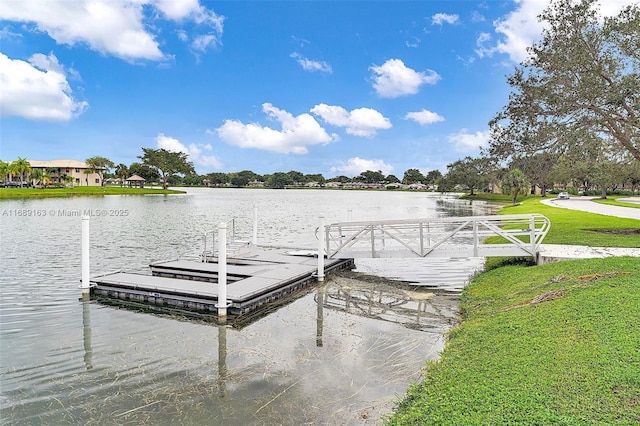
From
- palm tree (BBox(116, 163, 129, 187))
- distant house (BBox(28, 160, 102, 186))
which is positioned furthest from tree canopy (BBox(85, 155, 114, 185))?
palm tree (BBox(116, 163, 129, 187))

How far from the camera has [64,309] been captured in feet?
31.1

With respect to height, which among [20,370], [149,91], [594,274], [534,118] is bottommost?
[20,370]

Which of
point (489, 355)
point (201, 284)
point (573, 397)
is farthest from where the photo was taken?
point (201, 284)

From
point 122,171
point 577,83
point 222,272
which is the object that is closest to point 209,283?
point 222,272

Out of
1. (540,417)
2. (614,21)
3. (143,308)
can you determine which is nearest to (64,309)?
(143,308)

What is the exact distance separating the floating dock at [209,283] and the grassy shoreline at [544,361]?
466 cm

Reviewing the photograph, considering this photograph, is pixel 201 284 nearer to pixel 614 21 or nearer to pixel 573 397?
pixel 573 397

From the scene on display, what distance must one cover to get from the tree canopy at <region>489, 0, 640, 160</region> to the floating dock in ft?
30.0

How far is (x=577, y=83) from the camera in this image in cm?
1420

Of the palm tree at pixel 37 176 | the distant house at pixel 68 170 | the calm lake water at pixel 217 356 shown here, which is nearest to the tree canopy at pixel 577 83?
the calm lake water at pixel 217 356

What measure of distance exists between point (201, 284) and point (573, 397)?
28.5ft

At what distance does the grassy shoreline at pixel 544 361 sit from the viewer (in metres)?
3.88

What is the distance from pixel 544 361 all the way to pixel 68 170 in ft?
386

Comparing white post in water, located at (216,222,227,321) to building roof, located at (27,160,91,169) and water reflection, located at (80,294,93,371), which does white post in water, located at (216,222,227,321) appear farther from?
building roof, located at (27,160,91,169)
